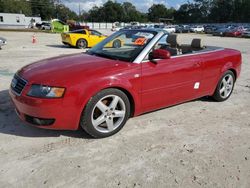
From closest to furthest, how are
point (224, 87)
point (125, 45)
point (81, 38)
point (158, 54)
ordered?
point (158, 54), point (125, 45), point (224, 87), point (81, 38)

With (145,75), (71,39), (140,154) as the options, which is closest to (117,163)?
(140,154)

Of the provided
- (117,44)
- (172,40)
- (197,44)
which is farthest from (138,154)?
(197,44)

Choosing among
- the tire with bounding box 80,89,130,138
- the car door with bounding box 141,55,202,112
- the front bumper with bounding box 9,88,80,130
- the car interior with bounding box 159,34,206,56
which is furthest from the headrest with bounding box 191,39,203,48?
the front bumper with bounding box 9,88,80,130

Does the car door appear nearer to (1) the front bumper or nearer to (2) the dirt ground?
(2) the dirt ground

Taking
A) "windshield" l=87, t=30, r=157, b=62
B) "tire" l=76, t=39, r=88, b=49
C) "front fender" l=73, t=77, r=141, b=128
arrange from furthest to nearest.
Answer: "tire" l=76, t=39, r=88, b=49
"windshield" l=87, t=30, r=157, b=62
"front fender" l=73, t=77, r=141, b=128

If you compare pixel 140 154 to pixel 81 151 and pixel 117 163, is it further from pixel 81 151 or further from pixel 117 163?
pixel 81 151

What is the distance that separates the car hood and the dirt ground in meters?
0.83

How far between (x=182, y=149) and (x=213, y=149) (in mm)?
415

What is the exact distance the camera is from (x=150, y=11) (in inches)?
5340

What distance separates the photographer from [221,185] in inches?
115

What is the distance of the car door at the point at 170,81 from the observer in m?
4.18

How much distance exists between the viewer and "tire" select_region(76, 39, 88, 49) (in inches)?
653

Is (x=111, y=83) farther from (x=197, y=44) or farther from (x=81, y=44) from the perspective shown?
(x=81, y=44)

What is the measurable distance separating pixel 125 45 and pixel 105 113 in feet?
4.60
